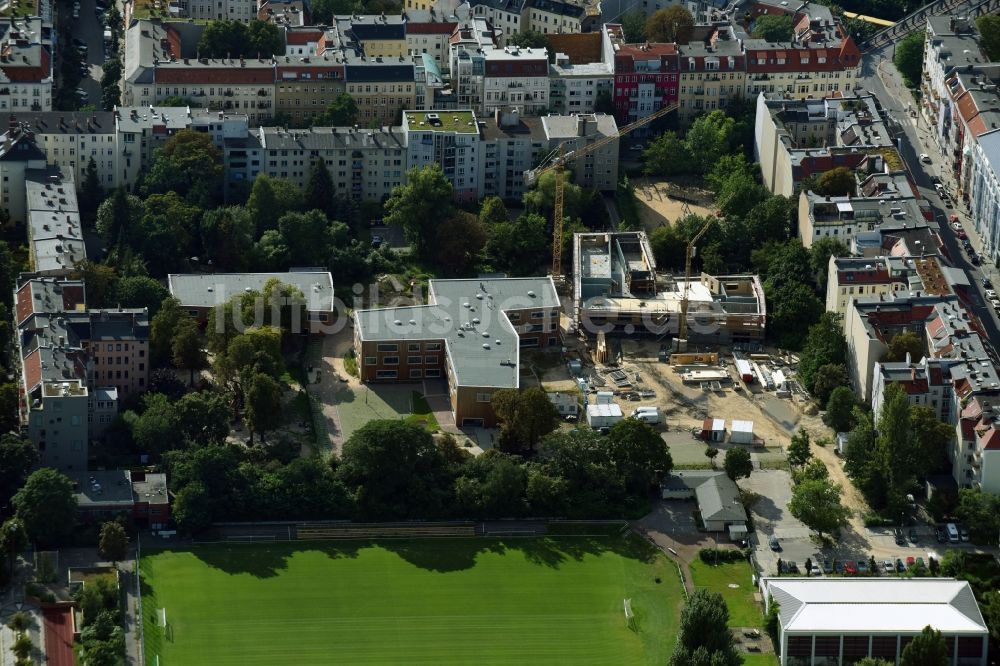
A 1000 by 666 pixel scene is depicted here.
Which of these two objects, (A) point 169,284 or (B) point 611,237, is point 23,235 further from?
(B) point 611,237

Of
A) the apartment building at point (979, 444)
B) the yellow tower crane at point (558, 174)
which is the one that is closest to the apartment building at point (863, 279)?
the apartment building at point (979, 444)

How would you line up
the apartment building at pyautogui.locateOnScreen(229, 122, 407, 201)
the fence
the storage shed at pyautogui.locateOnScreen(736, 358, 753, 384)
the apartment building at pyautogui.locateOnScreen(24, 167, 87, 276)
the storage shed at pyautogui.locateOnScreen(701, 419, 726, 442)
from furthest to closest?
the apartment building at pyautogui.locateOnScreen(229, 122, 407, 201) < the storage shed at pyautogui.locateOnScreen(736, 358, 753, 384) < the apartment building at pyautogui.locateOnScreen(24, 167, 87, 276) < the storage shed at pyautogui.locateOnScreen(701, 419, 726, 442) < the fence

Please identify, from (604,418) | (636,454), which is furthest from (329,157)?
(636,454)

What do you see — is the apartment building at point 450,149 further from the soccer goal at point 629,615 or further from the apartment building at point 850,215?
the soccer goal at point 629,615

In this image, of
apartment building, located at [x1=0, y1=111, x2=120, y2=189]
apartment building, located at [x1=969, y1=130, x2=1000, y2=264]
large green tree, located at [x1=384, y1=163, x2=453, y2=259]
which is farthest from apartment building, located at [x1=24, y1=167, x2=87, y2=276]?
apartment building, located at [x1=969, y1=130, x2=1000, y2=264]

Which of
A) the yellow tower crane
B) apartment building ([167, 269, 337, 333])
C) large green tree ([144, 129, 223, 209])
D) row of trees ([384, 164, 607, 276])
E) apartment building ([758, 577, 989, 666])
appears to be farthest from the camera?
the yellow tower crane

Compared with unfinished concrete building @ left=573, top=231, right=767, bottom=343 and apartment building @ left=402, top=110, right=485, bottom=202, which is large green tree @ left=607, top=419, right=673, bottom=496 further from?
apartment building @ left=402, top=110, right=485, bottom=202
